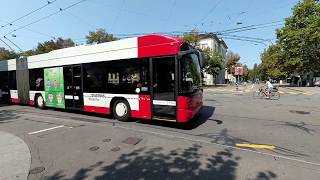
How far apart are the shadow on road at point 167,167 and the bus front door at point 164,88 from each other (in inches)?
103

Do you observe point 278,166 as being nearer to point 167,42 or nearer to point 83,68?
point 167,42

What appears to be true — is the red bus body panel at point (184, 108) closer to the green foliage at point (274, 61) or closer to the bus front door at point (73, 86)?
the bus front door at point (73, 86)

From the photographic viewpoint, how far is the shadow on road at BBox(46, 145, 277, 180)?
5406 mm

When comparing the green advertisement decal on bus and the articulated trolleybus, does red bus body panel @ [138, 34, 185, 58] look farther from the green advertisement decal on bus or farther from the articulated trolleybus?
the green advertisement decal on bus

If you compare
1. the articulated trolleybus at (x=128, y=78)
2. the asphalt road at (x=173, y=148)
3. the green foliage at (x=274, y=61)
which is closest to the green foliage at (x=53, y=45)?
the green foliage at (x=274, y=61)

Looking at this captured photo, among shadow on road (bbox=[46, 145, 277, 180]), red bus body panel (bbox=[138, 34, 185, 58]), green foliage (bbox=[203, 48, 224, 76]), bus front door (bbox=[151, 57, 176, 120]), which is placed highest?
green foliage (bbox=[203, 48, 224, 76])

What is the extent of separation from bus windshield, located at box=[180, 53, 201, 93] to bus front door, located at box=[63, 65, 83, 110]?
5.37 meters

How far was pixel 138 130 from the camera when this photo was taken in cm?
949

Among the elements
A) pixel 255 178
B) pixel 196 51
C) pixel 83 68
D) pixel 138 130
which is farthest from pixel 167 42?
pixel 255 178

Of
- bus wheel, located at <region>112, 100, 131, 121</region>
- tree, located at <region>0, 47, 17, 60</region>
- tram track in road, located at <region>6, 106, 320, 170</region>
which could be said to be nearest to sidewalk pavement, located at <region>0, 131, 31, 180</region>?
tram track in road, located at <region>6, 106, 320, 170</region>

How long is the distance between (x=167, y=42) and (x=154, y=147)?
3802 millimetres

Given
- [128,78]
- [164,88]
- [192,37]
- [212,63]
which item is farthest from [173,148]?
[212,63]

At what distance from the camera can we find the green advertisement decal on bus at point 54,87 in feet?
45.2

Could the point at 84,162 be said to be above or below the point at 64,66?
below
